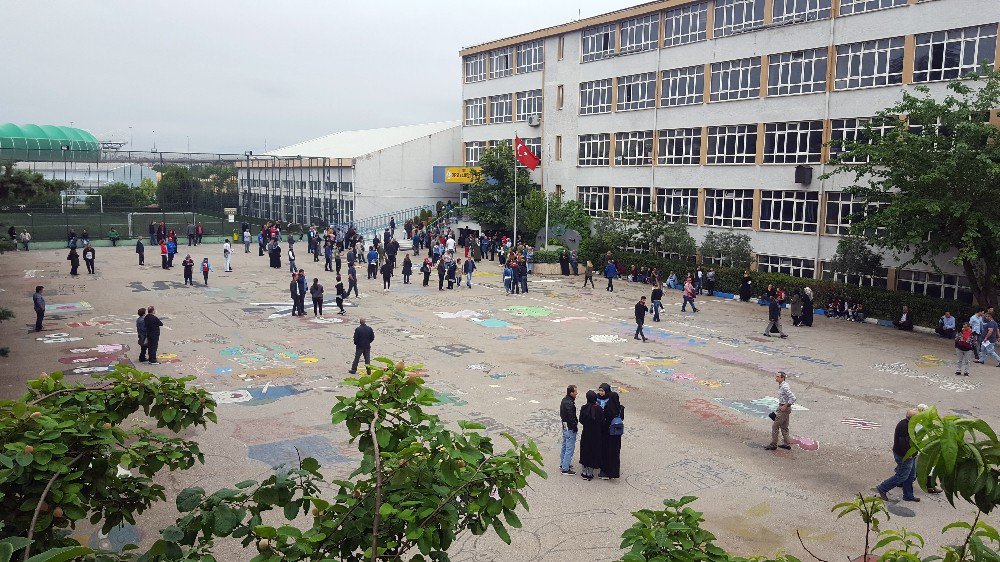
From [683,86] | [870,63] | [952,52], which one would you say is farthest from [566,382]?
[683,86]

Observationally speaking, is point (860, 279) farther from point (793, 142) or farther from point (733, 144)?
point (733, 144)

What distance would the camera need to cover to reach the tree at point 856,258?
30.7 metres

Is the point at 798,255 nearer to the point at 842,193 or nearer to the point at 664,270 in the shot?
the point at 842,193

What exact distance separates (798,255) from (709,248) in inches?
158

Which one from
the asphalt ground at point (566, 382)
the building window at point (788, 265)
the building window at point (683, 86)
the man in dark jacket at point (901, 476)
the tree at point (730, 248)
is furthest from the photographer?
the building window at point (683, 86)

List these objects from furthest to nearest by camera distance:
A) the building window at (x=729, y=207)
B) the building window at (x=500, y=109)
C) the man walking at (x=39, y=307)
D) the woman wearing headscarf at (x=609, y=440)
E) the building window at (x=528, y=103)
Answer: the building window at (x=500, y=109), the building window at (x=528, y=103), the building window at (x=729, y=207), the man walking at (x=39, y=307), the woman wearing headscarf at (x=609, y=440)

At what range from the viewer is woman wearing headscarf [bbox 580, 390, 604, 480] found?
41.8 ft

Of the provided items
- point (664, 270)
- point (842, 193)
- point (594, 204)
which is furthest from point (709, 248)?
point (594, 204)

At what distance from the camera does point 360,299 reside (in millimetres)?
31125

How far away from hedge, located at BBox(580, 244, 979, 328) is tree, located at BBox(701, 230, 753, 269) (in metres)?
0.64

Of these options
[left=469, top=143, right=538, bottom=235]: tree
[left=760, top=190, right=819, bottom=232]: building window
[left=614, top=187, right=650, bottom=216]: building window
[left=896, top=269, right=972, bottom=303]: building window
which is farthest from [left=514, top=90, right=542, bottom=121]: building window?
[left=896, top=269, right=972, bottom=303]: building window

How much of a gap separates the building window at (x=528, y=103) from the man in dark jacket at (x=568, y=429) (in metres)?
41.4

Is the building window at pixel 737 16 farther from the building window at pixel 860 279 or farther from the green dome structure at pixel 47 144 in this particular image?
the green dome structure at pixel 47 144

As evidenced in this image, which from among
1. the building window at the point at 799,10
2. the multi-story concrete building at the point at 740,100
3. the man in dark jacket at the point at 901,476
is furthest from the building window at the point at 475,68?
the man in dark jacket at the point at 901,476
